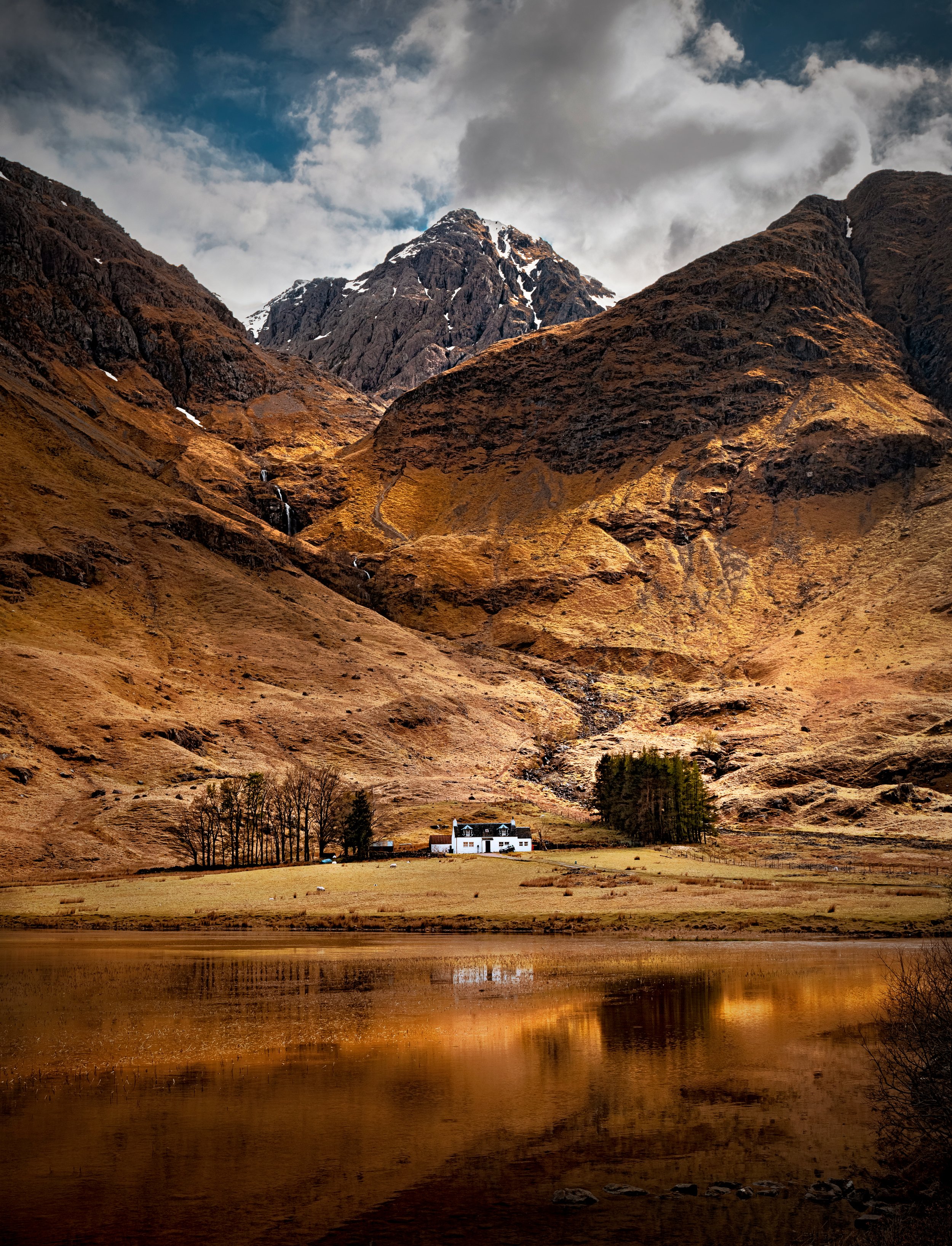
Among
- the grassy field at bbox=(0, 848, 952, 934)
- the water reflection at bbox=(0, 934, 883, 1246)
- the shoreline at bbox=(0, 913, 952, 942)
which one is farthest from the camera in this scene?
the grassy field at bbox=(0, 848, 952, 934)

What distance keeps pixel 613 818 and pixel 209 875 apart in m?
47.1

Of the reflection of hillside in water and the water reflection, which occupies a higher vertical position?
the reflection of hillside in water

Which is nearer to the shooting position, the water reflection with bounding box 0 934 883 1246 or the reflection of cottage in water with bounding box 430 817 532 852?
the water reflection with bounding box 0 934 883 1246

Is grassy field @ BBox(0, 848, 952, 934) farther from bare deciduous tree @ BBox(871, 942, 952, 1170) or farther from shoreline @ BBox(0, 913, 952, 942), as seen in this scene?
bare deciduous tree @ BBox(871, 942, 952, 1170)

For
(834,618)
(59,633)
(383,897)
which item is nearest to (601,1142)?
(383,897)

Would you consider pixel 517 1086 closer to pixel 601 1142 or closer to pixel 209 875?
pixel 601 1142

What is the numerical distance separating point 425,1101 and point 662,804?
86.9 metres

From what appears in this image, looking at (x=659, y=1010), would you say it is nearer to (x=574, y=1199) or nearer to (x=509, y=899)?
(x=574, y=1199)

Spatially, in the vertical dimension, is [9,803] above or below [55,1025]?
above

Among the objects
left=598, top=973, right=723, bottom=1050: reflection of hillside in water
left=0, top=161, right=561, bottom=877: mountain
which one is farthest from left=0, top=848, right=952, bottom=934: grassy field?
left=0, top=161, right=561, bottom=877: mountain

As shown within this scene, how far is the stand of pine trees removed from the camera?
10694cm

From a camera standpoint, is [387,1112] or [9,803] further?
[9,803]

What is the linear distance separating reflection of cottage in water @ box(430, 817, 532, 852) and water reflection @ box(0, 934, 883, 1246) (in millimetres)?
58955

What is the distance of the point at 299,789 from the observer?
357 ft
